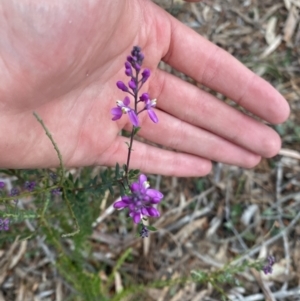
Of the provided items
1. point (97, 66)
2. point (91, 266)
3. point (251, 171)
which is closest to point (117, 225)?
point (91, 266)

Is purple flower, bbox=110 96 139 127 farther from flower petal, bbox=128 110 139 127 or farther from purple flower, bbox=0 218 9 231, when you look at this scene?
purple flower, bbox=0 218 9 231

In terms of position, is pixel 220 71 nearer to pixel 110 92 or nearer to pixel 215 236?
pixel 110 92

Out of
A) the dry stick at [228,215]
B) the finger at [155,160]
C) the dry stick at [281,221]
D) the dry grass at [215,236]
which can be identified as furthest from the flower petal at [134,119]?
the dry stick at [281,221]

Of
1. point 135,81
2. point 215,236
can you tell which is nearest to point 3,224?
point 135,81

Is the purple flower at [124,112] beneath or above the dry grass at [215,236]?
above

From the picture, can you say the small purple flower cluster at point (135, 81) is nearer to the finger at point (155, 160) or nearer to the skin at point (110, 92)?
the skin at point (110, 92)

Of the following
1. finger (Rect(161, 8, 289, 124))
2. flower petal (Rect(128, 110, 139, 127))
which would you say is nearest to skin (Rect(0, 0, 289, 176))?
finger (Rect(161, 8, 289, 124))

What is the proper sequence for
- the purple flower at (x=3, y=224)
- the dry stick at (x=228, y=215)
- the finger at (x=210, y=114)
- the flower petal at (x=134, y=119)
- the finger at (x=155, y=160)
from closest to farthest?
the flower petal at (x=134, y=119)
the purple flower at (x=3, y=224)
the finger at (x=155, y=160)
the finger at (x=210, y=114)
the dry stick at (x=228, y=215)
